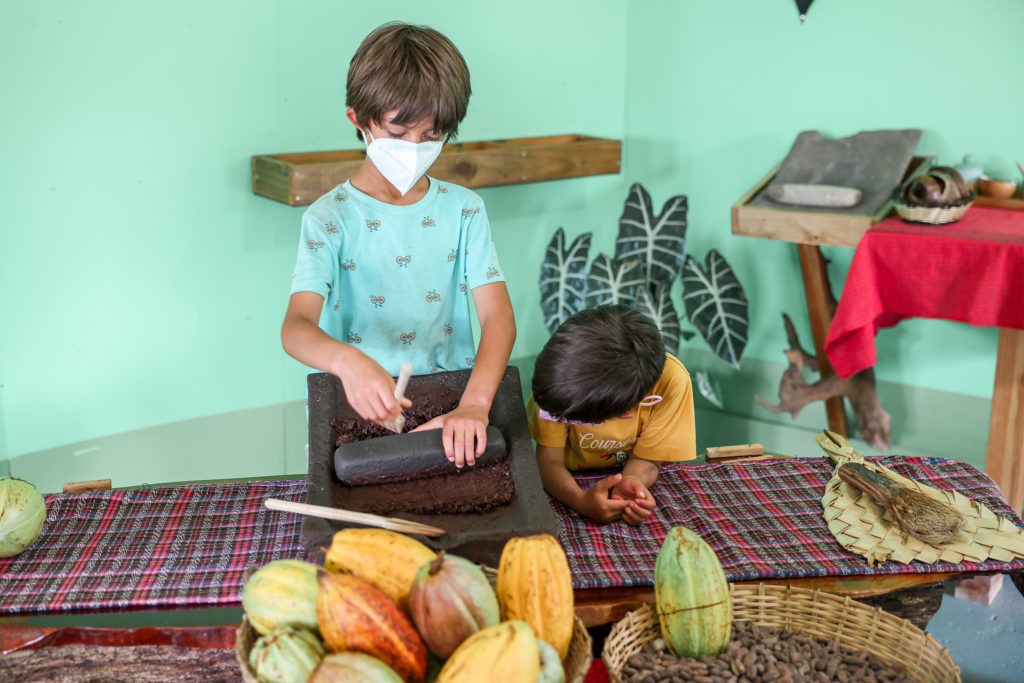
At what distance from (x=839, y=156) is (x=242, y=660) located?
313 centimetres

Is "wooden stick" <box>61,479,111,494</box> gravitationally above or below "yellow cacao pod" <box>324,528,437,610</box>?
below

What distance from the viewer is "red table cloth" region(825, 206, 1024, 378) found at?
3.00 m

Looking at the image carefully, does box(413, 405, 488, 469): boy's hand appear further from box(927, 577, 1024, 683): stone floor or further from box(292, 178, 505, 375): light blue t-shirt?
box(927, 577, 1024, 683): stone floor

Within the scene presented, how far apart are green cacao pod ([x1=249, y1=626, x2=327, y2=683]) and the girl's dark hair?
2.46 ft

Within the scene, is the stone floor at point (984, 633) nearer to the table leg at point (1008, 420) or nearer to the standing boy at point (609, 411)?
the table leg at point (1008, 420)

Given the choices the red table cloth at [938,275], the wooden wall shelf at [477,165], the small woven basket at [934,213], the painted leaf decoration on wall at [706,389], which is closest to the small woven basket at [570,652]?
the wooden wall shelf at [477,165]

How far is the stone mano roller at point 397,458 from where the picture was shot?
1.59 metres

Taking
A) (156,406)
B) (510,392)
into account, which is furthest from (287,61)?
(510,392)

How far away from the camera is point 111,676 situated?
1353 millimetres

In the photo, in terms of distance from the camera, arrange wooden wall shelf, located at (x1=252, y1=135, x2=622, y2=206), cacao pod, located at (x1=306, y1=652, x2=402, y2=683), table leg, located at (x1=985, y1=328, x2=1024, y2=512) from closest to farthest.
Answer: cacao pod, located at (x1=306, y1=652, x2=402, y2=683), wooden wall shelf, located at (x1=252, y1=135, x2=622, y2=206), table leg, located at (x1=985, y1=328, x2=1024, y2=512)

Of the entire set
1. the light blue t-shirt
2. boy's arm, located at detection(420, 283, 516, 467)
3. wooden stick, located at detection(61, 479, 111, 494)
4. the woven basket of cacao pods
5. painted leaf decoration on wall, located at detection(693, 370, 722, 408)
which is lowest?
painted leaf decoration on wall, located at detection(693, 370, 722, 408)

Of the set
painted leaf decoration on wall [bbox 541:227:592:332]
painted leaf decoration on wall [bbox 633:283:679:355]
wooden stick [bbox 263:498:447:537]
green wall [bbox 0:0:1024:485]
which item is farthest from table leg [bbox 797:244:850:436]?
wooden stick [bbox 263:498:447:537]

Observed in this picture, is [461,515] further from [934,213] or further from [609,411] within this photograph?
[934,213]

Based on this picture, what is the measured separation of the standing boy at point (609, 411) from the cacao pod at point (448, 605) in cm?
61
